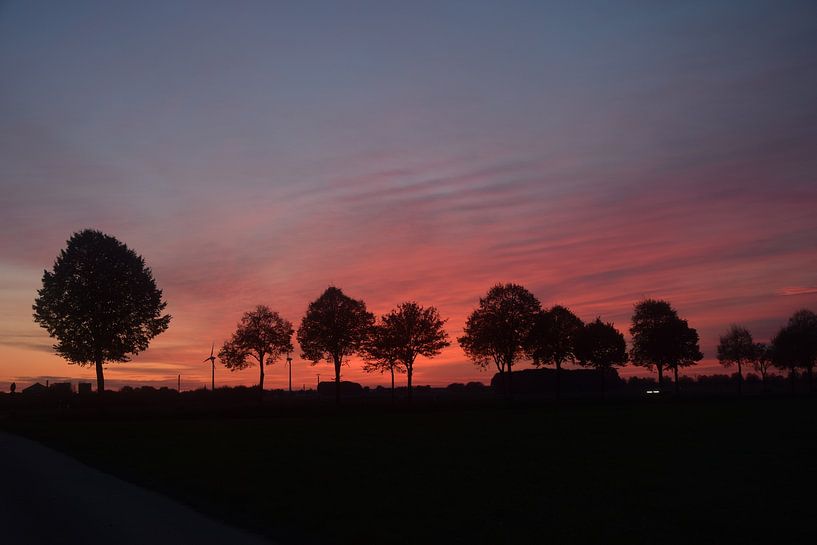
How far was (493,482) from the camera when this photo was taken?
60.7ft

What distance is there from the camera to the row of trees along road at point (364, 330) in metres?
62.5

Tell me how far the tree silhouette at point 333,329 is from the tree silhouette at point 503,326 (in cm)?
1680

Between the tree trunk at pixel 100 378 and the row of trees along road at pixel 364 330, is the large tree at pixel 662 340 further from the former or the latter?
the tree trunk at pixel 100 378

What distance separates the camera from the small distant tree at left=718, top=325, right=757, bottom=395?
412ft

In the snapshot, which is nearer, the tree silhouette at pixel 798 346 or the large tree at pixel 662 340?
the large tree at pixel 662 340

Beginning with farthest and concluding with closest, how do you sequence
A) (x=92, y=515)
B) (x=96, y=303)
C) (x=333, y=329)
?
(x=333, y=329) < (x=96, y=303) < (x=92, y=515)

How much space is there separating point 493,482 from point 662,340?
301 ft

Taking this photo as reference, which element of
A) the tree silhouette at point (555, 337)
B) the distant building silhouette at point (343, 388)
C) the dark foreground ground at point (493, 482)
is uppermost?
the tree silhouette at point (555, 337)

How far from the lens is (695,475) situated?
19406mm

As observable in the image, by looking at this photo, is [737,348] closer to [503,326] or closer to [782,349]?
[782,349]

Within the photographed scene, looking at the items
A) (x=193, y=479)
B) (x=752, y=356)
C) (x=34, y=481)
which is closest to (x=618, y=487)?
(x=193, y=479)

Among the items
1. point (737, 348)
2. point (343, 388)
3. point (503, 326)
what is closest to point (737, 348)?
point (737, 348)

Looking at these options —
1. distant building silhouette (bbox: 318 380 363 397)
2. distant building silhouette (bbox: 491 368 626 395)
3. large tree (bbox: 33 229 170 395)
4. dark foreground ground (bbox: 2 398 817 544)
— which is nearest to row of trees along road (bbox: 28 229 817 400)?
large tree (bbox: 33 229 170 395)

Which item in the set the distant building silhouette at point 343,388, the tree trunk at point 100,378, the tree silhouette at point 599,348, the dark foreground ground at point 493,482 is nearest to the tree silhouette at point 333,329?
the tree trunk at point 100,378
